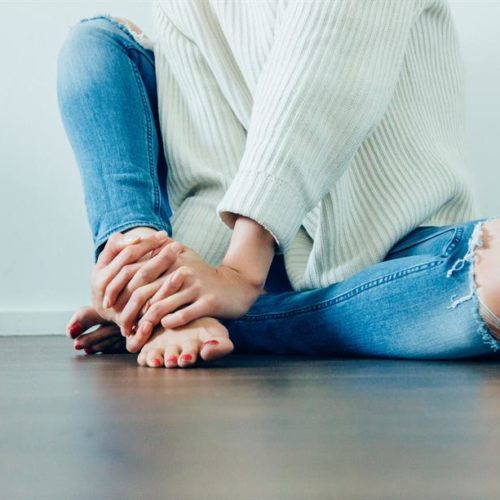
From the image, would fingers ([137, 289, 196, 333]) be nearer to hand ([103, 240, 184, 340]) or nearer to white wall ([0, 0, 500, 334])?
hand ([103, 240, 184, 340])

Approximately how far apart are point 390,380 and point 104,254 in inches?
16.6

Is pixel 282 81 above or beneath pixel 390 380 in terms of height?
above

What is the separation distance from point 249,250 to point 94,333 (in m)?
0.38

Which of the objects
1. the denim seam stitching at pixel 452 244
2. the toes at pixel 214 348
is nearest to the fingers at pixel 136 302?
the toes at pixel 214 348

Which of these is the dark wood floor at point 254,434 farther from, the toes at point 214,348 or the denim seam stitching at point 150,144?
the denim seam stitching at point 150,144

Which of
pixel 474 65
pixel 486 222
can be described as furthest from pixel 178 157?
pixel 474 65

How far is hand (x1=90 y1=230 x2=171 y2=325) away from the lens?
1.02 meters

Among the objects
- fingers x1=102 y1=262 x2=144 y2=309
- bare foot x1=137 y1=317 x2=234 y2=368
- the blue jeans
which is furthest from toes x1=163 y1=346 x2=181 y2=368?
the blue jeans

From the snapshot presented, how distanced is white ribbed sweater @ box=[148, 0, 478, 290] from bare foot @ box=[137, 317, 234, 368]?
0.14 meters

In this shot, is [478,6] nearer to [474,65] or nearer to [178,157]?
[474,65]

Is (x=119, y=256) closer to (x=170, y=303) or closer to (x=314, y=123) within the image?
(x=170, y=303)

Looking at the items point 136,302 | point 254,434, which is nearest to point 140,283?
point 136,302

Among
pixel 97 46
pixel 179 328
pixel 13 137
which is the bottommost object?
pixel 13 137

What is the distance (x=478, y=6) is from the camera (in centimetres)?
187
